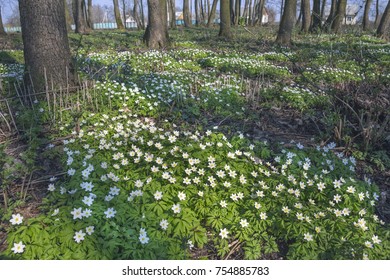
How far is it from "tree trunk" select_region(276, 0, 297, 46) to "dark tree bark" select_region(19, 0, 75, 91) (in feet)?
33.1

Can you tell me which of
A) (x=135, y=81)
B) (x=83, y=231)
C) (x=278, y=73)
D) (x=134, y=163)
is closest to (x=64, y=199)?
(x=83, y=231)

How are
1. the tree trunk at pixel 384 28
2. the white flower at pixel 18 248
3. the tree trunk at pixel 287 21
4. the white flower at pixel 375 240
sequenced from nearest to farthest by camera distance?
the white flower at pixel 18 248
the white flower at pixel 375 240
the tree trunk at pixel 287 21
the tree trunk at pixel 384 28

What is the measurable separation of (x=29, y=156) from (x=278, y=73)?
6307 millimetres

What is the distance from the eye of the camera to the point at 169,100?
5215 millimetres

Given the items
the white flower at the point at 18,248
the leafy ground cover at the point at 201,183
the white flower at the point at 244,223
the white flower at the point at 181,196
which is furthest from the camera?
the white flower at the point at 181,196

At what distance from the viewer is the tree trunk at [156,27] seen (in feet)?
36.8

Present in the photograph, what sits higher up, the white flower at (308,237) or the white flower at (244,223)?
the white flower at (244,223)

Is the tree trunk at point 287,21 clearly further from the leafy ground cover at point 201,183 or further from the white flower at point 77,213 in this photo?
the white flower at point 77,213

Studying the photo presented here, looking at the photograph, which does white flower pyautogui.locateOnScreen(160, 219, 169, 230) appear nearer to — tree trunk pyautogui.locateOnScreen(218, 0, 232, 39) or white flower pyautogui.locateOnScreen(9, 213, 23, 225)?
white flower pyautogui.locateOnScreen(9, 213, 23, 225)

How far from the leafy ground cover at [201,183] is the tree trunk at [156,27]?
6.60 metres

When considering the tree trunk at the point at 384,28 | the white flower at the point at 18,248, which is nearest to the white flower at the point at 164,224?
the white flower at the point at 18,248

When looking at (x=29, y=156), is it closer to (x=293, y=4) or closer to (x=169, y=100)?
(x=169, y=100)

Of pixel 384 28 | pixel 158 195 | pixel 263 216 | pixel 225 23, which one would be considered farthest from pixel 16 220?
pixel 384 28

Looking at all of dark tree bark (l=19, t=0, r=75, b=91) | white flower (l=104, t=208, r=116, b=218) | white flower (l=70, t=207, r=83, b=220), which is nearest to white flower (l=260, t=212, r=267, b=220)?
white flower (l=104, t=208, r=116, b=218)
